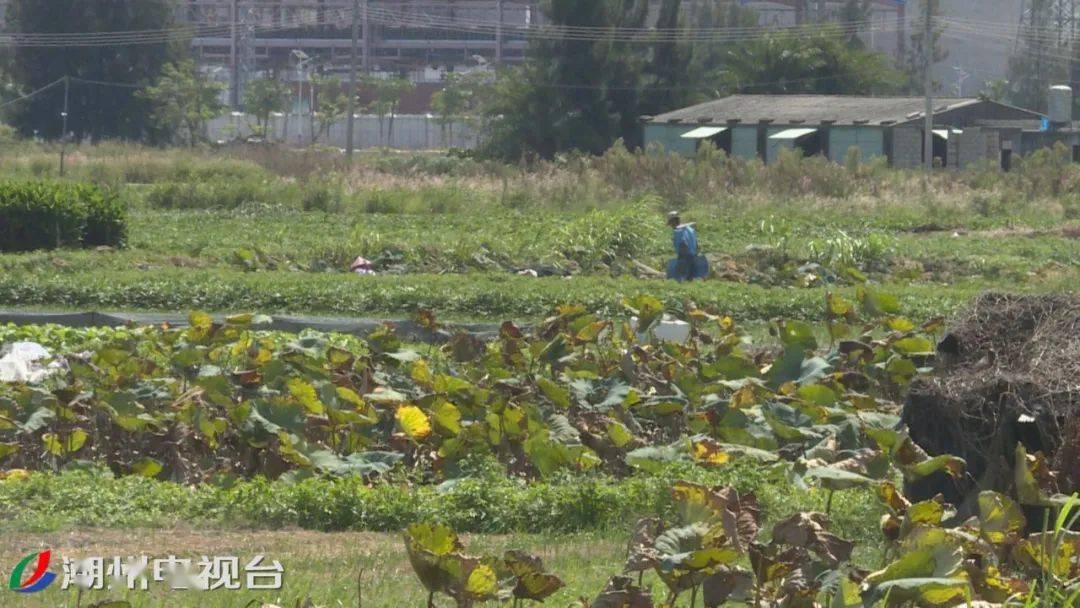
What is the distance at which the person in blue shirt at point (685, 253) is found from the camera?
21.5m

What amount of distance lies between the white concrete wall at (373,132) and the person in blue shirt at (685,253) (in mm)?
64927

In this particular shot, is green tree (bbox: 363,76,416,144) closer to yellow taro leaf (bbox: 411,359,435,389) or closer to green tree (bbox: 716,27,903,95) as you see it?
green tree (bbox: 716,27,903,95)

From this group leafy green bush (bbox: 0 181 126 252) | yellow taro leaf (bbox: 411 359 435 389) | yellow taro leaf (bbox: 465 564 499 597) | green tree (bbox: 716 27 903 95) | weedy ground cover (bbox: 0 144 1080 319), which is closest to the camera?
yellow taro leaf (bbox: 465 564 499 597)

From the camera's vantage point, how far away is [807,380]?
1091cm

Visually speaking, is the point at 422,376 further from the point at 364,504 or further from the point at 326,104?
the point at 326,104

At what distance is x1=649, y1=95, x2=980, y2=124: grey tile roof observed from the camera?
51.6 m

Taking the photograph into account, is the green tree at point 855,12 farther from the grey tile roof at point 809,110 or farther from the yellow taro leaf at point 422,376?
the yellow taro leaf at point 422,376

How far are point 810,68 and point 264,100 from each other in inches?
1158

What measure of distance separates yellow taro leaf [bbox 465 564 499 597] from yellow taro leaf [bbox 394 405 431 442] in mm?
4033

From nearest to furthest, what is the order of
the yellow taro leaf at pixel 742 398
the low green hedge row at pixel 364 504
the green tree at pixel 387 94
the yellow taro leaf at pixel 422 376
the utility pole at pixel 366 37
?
1. the low green hedge row at pixel 364 504
2. the yellow taro leaf at pixel 742 398
3. the yellow taro leaf at pixel 422 376
4. the green tree at pixel 387 94
5. the utility pole at pixel 366 37

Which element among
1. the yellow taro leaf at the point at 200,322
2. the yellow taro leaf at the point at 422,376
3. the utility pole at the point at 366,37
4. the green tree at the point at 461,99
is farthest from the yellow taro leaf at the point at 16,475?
the utility pole at the point at 366,37

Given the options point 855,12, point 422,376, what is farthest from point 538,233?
point 855,12

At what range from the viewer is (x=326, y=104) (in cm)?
8306

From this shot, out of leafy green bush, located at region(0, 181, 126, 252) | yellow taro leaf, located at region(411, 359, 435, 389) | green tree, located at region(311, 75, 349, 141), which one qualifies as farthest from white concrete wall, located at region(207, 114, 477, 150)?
yellow taro leaf, located at region(411, 359, 435, 389)
